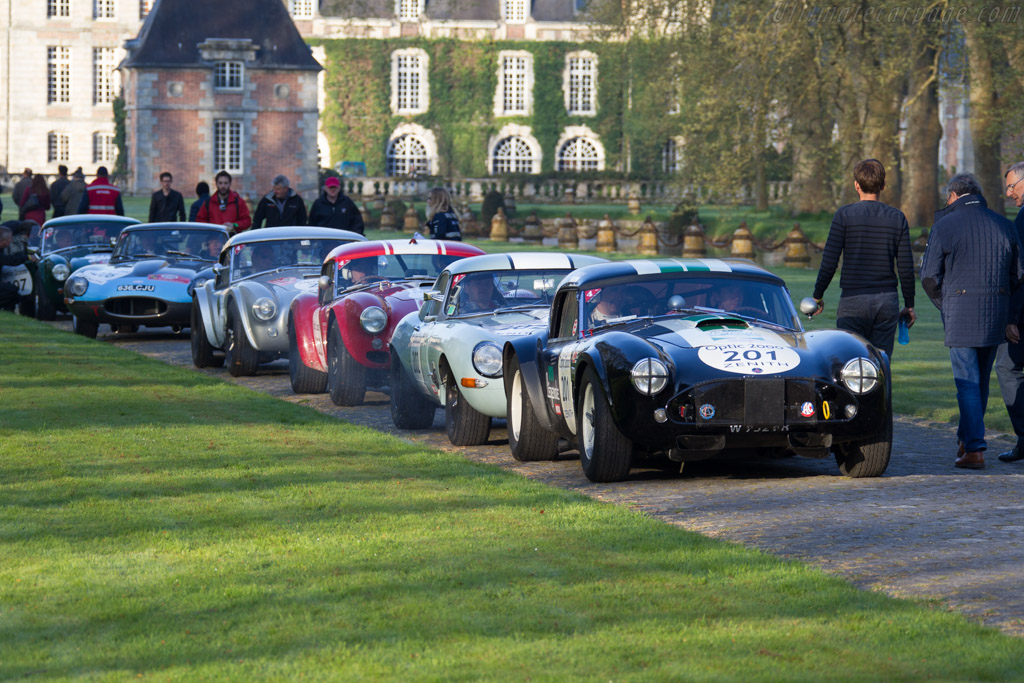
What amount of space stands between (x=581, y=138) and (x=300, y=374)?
2882 inches

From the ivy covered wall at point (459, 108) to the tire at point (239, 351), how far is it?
215 feet

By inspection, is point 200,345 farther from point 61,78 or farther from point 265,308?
point 61,78

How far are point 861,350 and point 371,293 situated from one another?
18.3 ft

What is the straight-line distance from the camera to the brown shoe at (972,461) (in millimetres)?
9580

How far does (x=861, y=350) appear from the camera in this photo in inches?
346

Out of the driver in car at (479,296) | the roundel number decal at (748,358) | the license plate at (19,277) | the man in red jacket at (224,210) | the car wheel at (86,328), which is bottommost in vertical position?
the car wheel at (86,328)

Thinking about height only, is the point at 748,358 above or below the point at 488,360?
above

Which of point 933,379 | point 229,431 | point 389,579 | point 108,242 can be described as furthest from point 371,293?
point 108,242

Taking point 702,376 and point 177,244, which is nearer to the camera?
point 702,376

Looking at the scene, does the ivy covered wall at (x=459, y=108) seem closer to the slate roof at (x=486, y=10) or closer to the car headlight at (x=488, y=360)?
the slate roof at (x=486, y=10)

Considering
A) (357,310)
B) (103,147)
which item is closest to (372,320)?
(357,310)

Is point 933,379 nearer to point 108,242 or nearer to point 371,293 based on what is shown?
point 371,293

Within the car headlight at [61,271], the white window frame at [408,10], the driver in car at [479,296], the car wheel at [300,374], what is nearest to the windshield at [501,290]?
the driver in car at [479,296]

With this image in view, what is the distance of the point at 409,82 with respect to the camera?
8306cm
